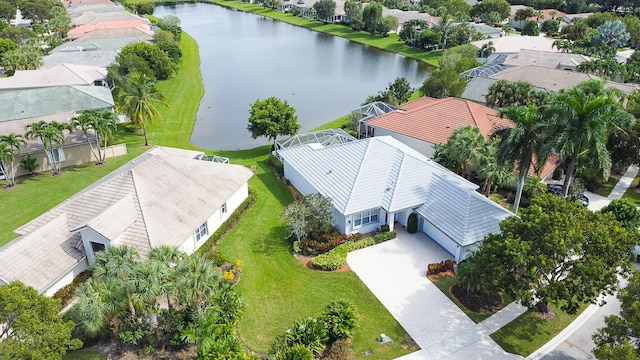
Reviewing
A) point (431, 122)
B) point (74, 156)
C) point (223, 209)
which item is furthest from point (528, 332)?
point (74, 156)

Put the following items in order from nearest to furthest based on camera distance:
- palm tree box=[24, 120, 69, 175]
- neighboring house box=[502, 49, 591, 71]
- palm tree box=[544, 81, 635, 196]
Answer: palm tree box=[544, 81, 635, 196]
palm tree box=[24, 120, 69, 175]
neighboring house box=[502, 49, 591, 71]

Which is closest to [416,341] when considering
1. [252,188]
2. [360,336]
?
[360,336]

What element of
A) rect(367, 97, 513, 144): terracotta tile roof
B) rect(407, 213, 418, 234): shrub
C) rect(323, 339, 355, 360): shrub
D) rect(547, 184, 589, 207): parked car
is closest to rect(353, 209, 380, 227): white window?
rect(407, 213, 418, 234): shrub

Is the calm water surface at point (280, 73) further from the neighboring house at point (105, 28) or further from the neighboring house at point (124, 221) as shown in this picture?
the neighboring house at point (124, 221)

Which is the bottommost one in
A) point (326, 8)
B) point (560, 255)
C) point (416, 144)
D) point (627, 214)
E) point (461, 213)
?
point (627, 214)

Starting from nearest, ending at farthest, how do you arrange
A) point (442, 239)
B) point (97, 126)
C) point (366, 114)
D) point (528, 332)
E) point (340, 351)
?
1. point (340, 351)
2. point (528, 332)
3. point (442, 239)
4. point (97, 126)
5. point (366, 114)

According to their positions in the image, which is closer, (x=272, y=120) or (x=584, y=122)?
(x=584, y=122)

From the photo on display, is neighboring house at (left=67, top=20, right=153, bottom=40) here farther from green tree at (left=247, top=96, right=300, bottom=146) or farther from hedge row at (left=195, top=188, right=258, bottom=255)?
hedge row at (left=195, top=188, right=258, bottom=255)

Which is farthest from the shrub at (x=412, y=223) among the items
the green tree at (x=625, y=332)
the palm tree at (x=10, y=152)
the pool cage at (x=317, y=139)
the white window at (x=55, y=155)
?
the palm tree at (x=10, y=152)

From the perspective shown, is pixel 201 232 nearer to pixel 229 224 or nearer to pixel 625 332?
pixel 229 224
